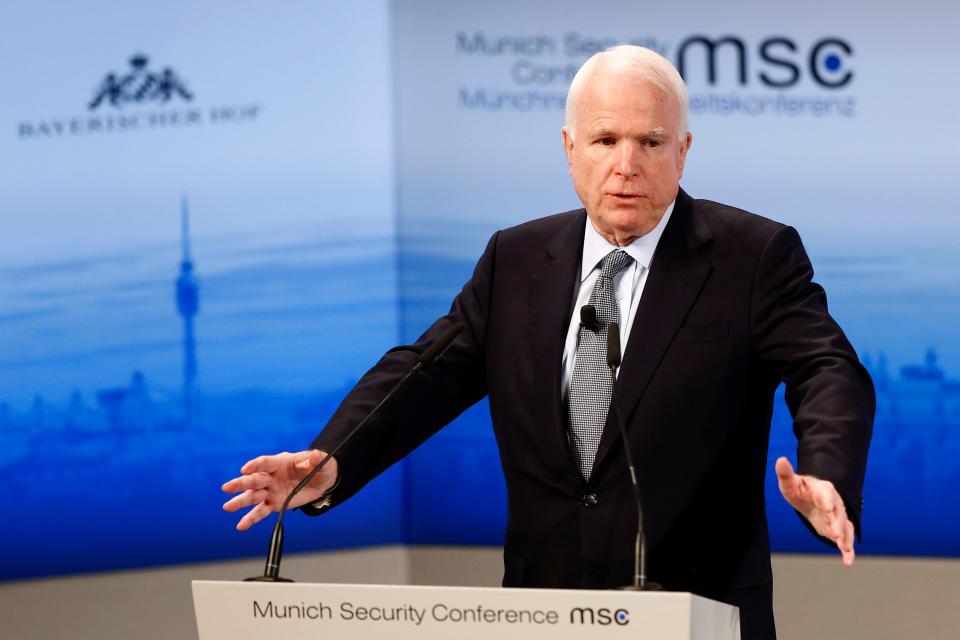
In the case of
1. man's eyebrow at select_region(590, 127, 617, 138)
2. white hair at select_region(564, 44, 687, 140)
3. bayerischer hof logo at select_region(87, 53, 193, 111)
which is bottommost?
man's eyebrow at select_region(590, 127, 617, 138)

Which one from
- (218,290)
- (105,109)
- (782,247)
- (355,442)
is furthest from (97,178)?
(782,247)

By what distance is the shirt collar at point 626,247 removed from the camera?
227 cm

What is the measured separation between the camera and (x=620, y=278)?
89.5 inches

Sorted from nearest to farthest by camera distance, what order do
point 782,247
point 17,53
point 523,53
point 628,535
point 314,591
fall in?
point 314,591 < point 628,535 < point 782,247 < point 17,53 < point 523,53

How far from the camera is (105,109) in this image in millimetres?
4137

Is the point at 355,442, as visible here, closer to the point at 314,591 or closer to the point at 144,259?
the point at 314,591

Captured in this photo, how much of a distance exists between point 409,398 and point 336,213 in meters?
2.06

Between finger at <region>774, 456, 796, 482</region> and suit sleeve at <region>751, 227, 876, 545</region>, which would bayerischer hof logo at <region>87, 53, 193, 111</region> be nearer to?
suit sleeve at <region>751, 227, 876, 545</region>

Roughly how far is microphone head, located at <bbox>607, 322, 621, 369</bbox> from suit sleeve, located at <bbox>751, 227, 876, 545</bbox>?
1.00 feet

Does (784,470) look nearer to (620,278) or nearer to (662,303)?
(662,303)

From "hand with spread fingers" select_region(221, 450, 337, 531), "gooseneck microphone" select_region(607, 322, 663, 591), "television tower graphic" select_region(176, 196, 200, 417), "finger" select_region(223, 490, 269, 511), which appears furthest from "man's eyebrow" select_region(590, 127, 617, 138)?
"television tower graphic" select_region(176, 196, 200, 417)

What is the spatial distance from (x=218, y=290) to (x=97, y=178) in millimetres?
526

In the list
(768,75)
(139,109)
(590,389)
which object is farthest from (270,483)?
(768,75)

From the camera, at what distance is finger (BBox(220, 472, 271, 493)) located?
196cm
